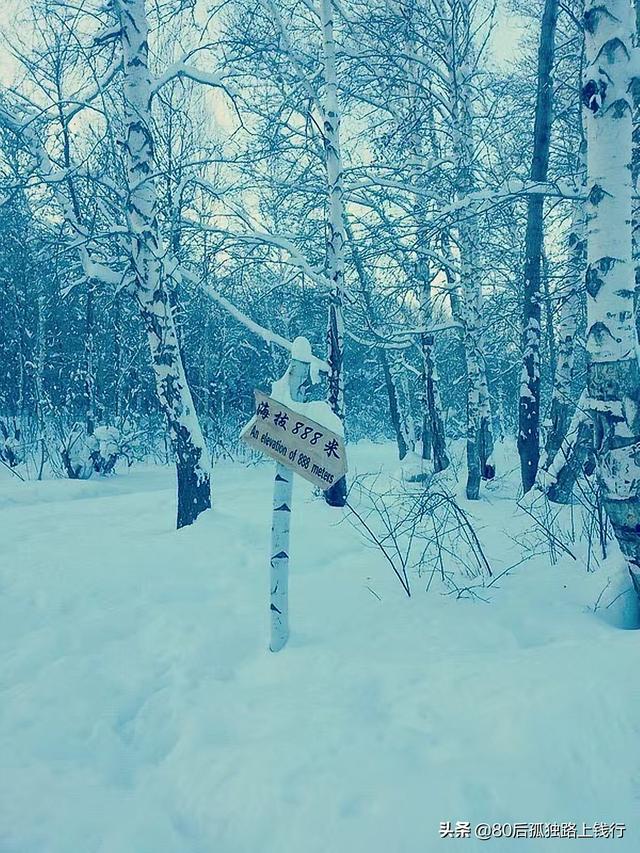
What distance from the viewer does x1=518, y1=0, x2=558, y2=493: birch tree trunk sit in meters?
6.11

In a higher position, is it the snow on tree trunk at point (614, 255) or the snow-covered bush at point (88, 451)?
the snow on tree trunk at point (614, 255)

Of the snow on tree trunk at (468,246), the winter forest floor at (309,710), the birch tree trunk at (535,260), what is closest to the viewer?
the winter forest floor at (309,710)

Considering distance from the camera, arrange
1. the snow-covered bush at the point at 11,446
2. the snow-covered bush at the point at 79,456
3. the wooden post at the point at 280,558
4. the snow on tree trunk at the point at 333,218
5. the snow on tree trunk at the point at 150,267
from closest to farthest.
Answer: the wooden post at the point at 280,558 < the snow on tree trunk at the point at 150,267 < the snow on tree trunk at the point at 333,218 < the snow-covered bush at the point at 79,456 < the snow-covered bush at the point at 11,446

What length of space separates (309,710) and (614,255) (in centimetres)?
259

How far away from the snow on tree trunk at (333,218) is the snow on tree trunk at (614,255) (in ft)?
13.9

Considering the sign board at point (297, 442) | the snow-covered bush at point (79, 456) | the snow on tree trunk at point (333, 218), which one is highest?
the snow on tree trunk at point (333, 218)

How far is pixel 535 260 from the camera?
6.91 meters

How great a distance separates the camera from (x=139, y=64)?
531cm

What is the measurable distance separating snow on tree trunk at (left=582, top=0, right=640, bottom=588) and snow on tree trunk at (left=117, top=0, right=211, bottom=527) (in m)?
3.88

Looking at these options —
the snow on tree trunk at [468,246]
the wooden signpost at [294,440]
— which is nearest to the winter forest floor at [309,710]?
the wooden signpost at [294,440]

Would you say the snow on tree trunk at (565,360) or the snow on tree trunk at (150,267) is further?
the snow on tree trunk at (565,360)

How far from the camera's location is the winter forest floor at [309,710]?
1.75 m

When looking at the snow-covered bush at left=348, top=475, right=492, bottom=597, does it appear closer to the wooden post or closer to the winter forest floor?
the winter forest floor

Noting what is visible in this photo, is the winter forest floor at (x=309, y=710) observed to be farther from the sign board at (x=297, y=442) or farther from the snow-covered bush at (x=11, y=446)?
the snow-covered bush at (x=11, y=446)
